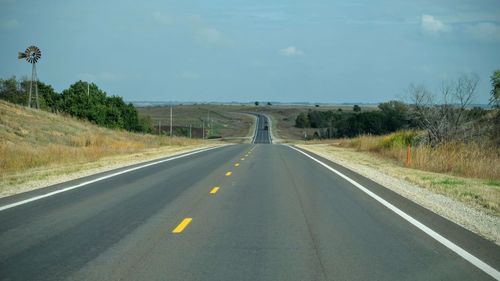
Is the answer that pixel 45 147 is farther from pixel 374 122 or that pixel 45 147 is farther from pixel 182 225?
pixel 374 122

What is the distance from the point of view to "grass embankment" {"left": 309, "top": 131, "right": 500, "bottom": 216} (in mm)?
15562

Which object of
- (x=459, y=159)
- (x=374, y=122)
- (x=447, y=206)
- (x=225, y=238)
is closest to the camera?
(x=225, y=238)

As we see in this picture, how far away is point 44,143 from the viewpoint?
131ft

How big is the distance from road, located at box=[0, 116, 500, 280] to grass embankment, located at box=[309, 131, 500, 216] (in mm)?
2085

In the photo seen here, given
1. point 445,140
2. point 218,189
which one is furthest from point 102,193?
point 445,140

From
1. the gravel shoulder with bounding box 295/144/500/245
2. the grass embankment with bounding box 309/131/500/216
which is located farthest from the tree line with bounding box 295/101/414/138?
the gravel shoulder with bounding box 295/144/500/245

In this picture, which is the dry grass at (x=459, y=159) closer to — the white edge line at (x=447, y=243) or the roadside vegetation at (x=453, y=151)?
the roadside vegetation at (x=453, y=151)

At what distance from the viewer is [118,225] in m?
10.4

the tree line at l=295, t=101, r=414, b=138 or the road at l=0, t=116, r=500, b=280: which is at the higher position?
the tree line at l=295, t=101, r=414, b=138

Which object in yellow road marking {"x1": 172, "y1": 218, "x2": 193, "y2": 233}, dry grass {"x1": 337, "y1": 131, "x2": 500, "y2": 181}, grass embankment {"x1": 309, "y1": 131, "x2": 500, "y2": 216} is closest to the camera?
yellow road marking {"x1": 172, "y1": 218, "x2": 193, "y2": 233}

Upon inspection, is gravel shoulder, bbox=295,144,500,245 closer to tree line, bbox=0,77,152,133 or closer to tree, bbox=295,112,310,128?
tree line, bbox=0,77,152,133

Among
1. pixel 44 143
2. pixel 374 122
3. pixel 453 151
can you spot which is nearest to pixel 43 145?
pixel 44 143

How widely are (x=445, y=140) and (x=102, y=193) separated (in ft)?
72.5

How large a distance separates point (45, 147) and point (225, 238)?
27.4 meters
